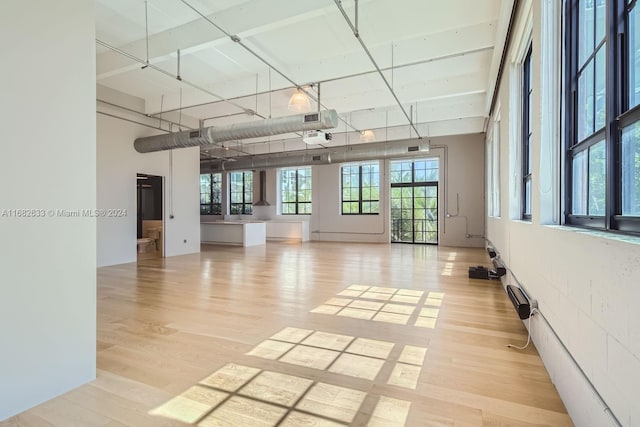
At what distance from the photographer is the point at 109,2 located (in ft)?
13.1

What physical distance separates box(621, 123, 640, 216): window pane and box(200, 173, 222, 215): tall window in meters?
14.2

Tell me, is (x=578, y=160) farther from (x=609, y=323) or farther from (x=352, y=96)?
(x=352, y=96)

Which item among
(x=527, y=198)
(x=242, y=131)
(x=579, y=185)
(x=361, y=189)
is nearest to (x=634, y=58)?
(x=579, y=185)

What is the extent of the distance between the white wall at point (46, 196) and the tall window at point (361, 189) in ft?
33.1

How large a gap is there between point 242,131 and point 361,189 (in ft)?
20.5

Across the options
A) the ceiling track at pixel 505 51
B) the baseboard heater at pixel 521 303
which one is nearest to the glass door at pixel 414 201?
the ceiling track at pixel 505 51

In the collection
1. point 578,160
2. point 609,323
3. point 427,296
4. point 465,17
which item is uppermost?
point 465,17

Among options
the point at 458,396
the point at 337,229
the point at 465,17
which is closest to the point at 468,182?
the point at 337,229

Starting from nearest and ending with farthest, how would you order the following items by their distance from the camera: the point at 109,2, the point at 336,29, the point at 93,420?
the point at 93,420 < the point at 109,2 < the point at 336,29

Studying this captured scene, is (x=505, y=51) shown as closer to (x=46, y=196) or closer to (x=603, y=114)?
(x=603, y=114)

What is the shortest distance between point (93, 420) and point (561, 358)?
2.56 metres

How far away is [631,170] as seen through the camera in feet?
4.63

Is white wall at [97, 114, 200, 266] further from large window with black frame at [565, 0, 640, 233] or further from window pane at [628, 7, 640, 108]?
window pane at [628, 7, 640, 108]

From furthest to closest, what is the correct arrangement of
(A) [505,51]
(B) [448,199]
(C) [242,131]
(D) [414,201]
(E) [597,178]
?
(D) [414,201], (B) [448,199], (C) [242,131], (A) [505,51], (E) [597,178]
